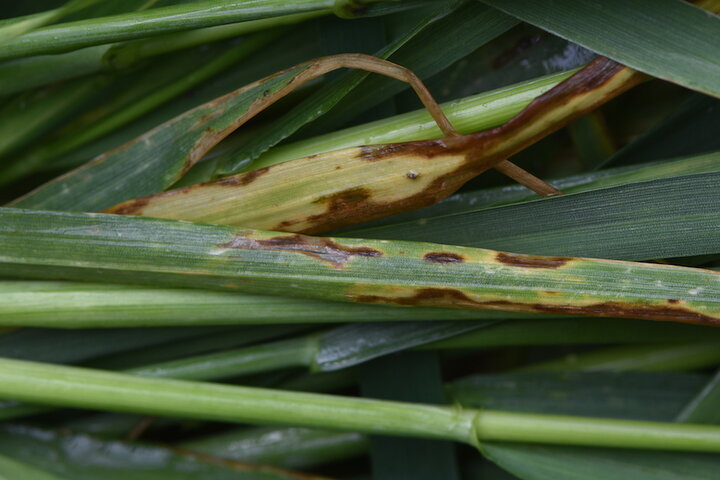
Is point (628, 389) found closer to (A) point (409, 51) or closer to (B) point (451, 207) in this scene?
(B) point (451, 207)

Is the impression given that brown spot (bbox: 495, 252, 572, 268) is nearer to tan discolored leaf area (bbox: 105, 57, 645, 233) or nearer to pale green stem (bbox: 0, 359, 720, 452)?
tan discolored leaf area (bbox: 105, 57, 645, 233)

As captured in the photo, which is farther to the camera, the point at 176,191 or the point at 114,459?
the point at 114,459

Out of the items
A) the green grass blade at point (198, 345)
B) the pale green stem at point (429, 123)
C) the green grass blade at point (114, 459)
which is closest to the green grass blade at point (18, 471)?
the green grass blade at point (114, 459)

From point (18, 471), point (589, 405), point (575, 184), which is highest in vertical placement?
point (575, 184)

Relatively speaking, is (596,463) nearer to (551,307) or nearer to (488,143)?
(551,307)

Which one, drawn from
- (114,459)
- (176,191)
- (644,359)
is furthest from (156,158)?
(644,359)

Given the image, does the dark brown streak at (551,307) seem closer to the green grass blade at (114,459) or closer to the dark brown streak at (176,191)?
the dark brown streak at (176,191)
